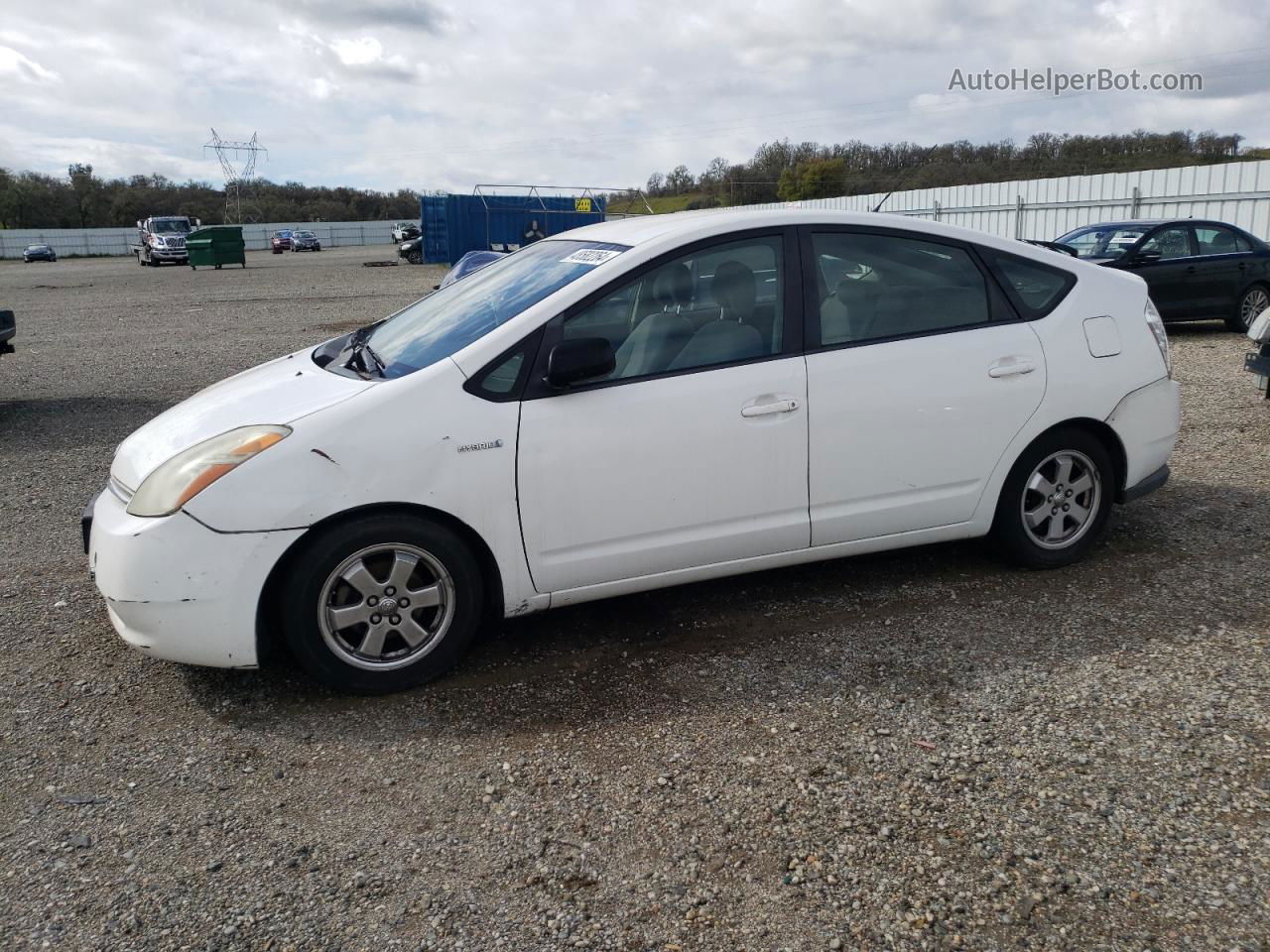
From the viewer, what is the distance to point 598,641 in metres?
4.25

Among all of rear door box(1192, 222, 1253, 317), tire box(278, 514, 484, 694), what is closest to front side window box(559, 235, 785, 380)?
tire box(278, 514, 484, 694)

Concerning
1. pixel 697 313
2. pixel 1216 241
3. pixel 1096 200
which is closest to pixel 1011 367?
pixel 697 313

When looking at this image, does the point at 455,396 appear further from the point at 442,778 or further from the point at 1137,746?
the point at 1137,746

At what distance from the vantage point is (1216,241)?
12.9 m

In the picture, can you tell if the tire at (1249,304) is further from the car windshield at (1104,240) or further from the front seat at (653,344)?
the front seat at (653,344)

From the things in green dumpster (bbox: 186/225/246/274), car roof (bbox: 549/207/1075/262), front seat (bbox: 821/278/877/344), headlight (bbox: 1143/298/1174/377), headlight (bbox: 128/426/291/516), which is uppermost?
green dumpster (bbox: 186/225/246/274)

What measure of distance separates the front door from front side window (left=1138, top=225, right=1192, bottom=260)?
10.5 m

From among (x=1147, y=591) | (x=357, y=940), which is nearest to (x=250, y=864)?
(x=357, y=940)

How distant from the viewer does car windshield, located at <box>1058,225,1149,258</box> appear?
42.6 ft

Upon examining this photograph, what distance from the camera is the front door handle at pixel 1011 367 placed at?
14.5 feet

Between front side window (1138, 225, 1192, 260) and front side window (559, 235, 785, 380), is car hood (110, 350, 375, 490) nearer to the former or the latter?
front side window (559, 235, 785, 380)

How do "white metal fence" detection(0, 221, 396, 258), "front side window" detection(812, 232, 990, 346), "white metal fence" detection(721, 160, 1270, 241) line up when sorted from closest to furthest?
"front side window" detection(812, 232, 990, 346) → "white metal fence" detection(721, 160, 1270, 241) → "white metal fence" detection(0, 221, 396, 258)

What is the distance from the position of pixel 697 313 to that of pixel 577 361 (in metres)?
0.63

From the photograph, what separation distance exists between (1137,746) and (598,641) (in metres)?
2.00
